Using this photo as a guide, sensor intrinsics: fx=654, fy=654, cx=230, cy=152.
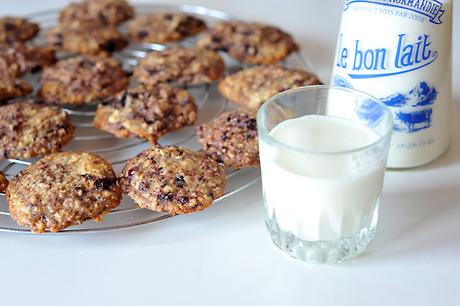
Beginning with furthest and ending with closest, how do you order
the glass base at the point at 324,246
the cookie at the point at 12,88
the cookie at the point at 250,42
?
the cookie at the point at 250,42
the cookie at the point at 12,88
the glass base at the point at 324,246

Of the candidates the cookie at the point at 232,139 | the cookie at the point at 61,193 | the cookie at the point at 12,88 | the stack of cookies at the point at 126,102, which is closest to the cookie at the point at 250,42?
the stack of cookies at the point at 126,102

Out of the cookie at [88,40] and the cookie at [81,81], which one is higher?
the cookie at [88,40]

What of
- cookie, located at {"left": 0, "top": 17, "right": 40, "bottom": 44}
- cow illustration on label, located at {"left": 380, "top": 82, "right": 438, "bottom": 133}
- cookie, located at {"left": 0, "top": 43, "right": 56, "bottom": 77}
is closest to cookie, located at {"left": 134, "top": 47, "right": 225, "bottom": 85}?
cookie, located at {"left": 0, "top": 43, "right": 56, "bottom": 77}

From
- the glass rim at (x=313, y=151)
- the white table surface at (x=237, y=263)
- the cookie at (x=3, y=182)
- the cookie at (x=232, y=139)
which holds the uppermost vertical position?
the glass rim at (x=313, y=151)

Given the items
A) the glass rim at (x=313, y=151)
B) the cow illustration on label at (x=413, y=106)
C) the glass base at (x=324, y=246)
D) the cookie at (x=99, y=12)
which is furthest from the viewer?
the cookie at (x=99, y=12)

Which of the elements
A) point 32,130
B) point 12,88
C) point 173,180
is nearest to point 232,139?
point 173,180

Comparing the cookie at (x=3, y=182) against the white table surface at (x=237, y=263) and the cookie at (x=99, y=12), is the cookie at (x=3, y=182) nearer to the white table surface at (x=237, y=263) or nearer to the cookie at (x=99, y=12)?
the white table surface at (x=237, y=263)

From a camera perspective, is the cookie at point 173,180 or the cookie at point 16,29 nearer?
the cookie at point 173,180
